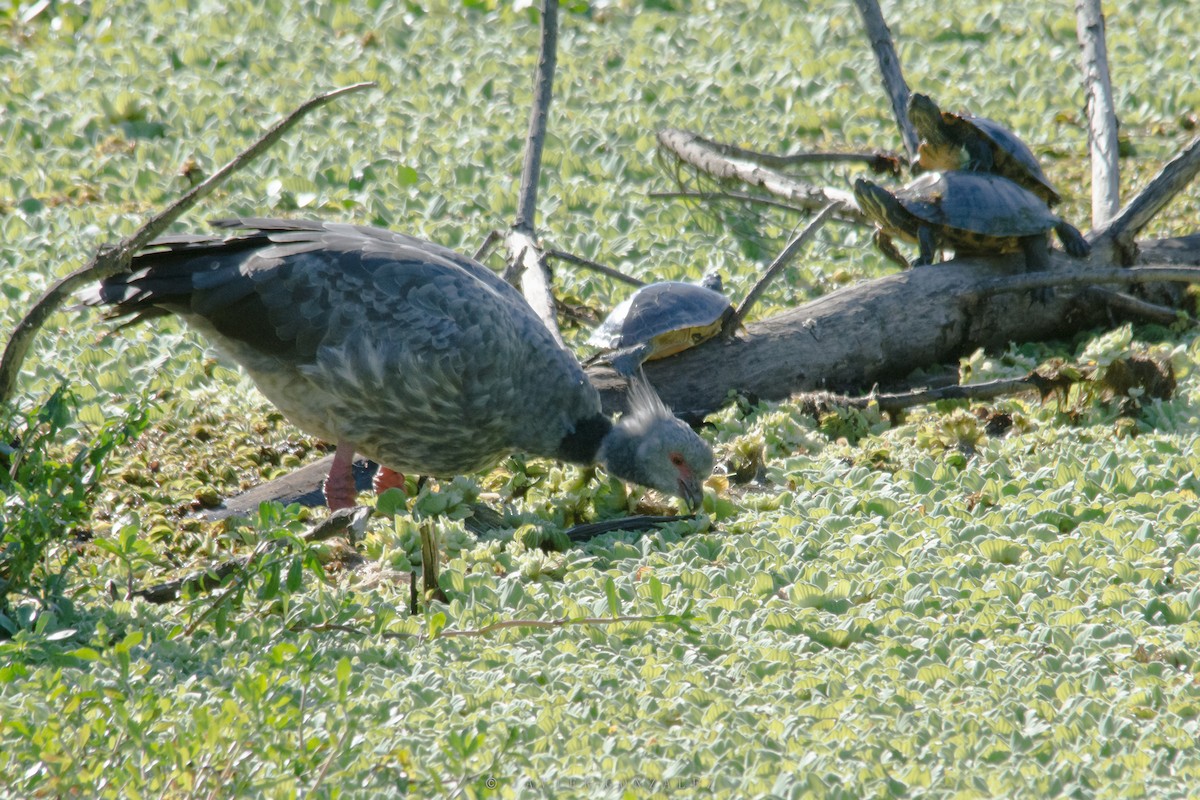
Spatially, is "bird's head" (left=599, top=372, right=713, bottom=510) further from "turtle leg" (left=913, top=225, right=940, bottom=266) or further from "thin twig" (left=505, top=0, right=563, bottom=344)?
"turtle leg" (left=913, top=225, right=940, bottom=266)

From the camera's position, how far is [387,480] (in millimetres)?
4602

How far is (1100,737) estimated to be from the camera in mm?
2719

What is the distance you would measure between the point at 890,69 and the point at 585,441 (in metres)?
3.21

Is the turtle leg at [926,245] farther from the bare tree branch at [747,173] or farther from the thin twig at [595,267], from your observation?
the thin twig at [595,267]

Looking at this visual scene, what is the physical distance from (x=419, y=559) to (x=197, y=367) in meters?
1.97

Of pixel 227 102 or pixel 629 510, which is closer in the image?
pixel 629 510

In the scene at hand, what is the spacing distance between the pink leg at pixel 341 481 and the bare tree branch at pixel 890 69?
3.50 metres

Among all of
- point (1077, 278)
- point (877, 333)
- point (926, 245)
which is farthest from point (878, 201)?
point (1077, 278)

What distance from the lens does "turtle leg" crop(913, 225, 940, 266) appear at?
18.2 ft

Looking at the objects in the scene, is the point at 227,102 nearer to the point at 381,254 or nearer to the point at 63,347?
the point at 63,347

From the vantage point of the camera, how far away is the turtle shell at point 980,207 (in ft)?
17.5

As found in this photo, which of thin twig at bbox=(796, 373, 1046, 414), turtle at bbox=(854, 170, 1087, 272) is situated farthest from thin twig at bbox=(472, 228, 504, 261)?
turtle at bbox=(854, 170, 1087, 272)

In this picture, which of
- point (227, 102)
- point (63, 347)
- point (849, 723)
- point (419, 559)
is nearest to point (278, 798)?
point (849, 723)

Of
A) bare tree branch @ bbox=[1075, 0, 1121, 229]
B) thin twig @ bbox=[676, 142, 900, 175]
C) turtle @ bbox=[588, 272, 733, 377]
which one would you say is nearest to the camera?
turtle @ bbox=[588, 272, 733, 377]
